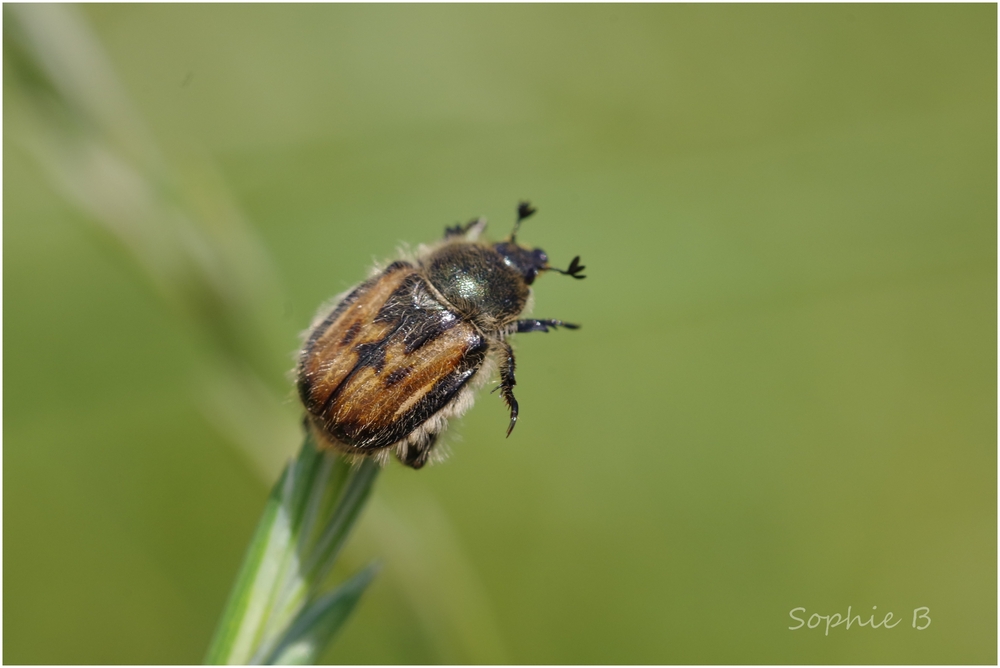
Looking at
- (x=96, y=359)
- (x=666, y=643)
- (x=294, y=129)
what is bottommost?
(x=666, y=643)

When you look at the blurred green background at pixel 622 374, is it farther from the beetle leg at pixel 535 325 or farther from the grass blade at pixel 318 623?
the grass blade at pixel 318 623

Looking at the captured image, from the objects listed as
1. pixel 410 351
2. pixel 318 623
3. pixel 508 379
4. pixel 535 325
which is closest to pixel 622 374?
pixel 535 325

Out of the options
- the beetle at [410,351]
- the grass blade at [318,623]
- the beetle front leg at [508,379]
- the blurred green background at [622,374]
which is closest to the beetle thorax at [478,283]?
the beetle at [410,351]

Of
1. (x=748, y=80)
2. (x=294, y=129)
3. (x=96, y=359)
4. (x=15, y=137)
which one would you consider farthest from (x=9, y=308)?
(x=748, y=80)

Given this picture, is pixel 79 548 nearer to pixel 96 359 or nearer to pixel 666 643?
pixel 96 359

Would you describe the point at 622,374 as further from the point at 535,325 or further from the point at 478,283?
the point at 478,283

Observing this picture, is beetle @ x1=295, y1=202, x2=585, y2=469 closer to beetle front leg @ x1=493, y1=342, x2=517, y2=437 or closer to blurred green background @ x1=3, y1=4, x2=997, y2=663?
beetle front leg @ x1=493, y1=342, x2=517, y2=437

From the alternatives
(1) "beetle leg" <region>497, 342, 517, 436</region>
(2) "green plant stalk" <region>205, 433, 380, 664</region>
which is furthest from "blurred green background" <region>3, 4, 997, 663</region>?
(2) "green plant stalk" <region>205, 433, 380, 664</region>
